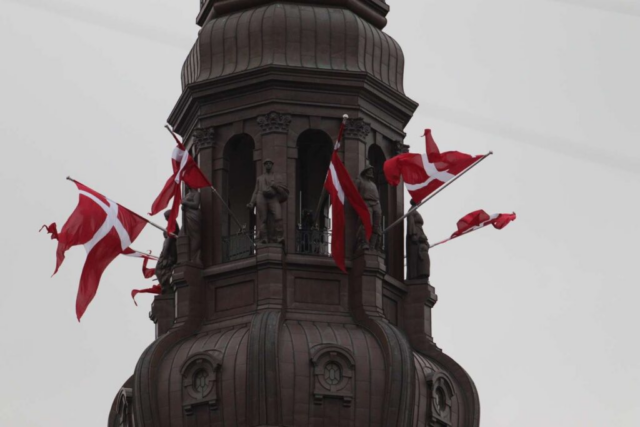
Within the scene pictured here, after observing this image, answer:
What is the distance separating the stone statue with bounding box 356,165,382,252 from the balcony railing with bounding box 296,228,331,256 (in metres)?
1.63

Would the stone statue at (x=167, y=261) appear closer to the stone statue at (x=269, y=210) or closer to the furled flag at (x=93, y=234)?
the furled flag at (x=93, y=234)

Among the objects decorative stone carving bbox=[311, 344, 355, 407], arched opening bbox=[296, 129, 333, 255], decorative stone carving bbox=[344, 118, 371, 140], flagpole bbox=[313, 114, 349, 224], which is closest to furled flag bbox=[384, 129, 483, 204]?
decorative stone carving bbox=[344, 118, 371, 140]

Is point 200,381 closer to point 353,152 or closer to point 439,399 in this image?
point 439,399

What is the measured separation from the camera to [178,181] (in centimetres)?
11631

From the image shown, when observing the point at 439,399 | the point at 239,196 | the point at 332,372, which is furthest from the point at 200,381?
the point at 239,196

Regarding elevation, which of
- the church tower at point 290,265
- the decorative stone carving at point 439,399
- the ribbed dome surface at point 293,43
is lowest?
the decorative stone carving at point 439,399

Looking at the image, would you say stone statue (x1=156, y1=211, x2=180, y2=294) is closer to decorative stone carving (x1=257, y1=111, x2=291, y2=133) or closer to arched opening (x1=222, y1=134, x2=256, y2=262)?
arched opening (x1=222, y1=134, x2=256, y2=262)

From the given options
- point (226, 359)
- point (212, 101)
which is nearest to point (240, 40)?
point (212, 101)

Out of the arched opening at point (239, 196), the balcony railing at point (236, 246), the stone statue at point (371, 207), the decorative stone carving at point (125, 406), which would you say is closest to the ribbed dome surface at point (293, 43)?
the arched opening at point (239, 196)

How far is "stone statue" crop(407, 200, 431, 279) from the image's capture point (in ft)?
385

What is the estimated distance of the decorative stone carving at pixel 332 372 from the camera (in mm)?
112125

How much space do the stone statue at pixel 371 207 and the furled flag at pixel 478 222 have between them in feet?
10.4

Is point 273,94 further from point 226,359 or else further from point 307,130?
point 226,359

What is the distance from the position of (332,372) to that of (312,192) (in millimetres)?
9066
